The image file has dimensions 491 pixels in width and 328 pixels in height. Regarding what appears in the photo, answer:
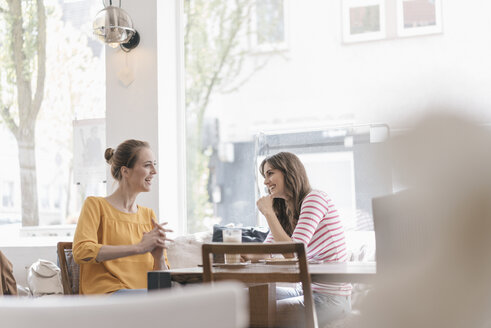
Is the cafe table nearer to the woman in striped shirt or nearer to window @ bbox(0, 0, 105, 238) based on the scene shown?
the woman in striped shirt

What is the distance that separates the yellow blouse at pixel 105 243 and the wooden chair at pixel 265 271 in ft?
2.56

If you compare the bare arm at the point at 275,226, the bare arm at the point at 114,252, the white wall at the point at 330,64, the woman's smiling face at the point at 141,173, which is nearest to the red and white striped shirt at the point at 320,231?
the bare arm at the point at 275,226

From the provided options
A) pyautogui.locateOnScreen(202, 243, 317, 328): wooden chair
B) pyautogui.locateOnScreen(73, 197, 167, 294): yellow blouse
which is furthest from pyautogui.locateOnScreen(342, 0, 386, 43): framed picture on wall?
pyautogui.locateOnScreen(202, 243, 317, 328): wooden chair

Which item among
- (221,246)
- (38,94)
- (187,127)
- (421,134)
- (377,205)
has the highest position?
(38,94)

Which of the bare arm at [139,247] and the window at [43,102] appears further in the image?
the window at [43,102]

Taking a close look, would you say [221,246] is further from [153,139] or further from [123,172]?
[153,139]

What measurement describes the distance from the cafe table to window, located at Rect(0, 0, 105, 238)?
3130mm

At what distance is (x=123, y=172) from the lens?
2.97m

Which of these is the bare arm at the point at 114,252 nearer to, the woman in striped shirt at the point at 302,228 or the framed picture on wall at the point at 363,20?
the woman in striped shirt at the point at 302,228

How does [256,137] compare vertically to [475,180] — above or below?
above

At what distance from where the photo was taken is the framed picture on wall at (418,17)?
13.2ft

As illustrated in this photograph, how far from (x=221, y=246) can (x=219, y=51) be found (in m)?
2.93

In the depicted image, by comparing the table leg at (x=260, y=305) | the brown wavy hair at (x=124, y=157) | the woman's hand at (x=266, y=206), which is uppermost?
the brown wavy hair at (x=124, y=157)

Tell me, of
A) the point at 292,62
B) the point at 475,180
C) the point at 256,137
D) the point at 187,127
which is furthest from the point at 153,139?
the point at 475,180
